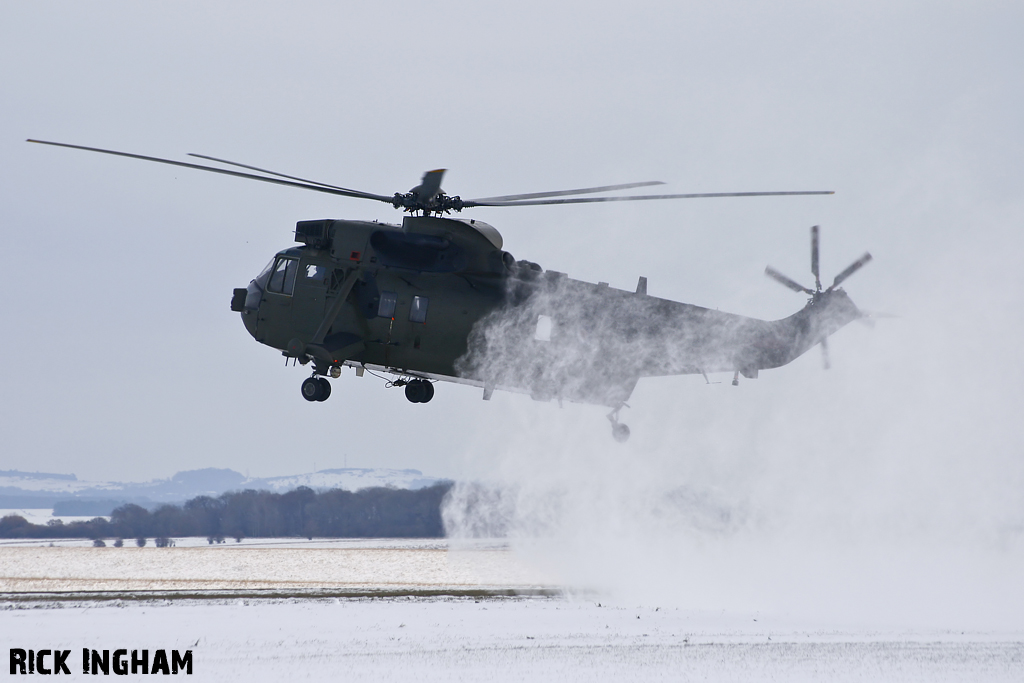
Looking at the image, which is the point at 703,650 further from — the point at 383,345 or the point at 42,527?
the point at 42,527

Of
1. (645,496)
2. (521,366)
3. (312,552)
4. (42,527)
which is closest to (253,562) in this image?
(312,552)

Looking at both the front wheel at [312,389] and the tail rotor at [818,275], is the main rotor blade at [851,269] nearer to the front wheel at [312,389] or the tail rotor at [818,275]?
the tail rotor at [818,275]

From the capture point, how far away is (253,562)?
3656cm

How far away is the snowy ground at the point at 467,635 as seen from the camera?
18406mm

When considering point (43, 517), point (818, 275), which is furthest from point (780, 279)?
point (43, 517)

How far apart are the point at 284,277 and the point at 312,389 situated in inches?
114

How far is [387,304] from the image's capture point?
22125mm

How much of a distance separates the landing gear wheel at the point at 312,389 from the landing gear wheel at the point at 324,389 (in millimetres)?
24

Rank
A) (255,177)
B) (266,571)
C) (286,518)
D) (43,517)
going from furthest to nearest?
(43,517), (286,518), (266,571), (255,177)

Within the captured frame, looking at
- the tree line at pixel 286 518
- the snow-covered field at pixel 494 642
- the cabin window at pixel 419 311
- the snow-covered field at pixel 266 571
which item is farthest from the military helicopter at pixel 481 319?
the tree line at pixel 286 518

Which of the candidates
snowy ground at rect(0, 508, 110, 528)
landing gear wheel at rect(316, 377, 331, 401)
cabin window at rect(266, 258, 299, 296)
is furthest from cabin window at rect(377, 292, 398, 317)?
snowy ground at rect(0, 508, 110, 528)

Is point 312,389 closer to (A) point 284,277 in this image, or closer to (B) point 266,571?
(A) point 284,277

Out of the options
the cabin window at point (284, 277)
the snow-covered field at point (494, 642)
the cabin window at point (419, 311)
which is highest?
the cabin window at point (284, 277)

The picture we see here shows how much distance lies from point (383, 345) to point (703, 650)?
996 cm
